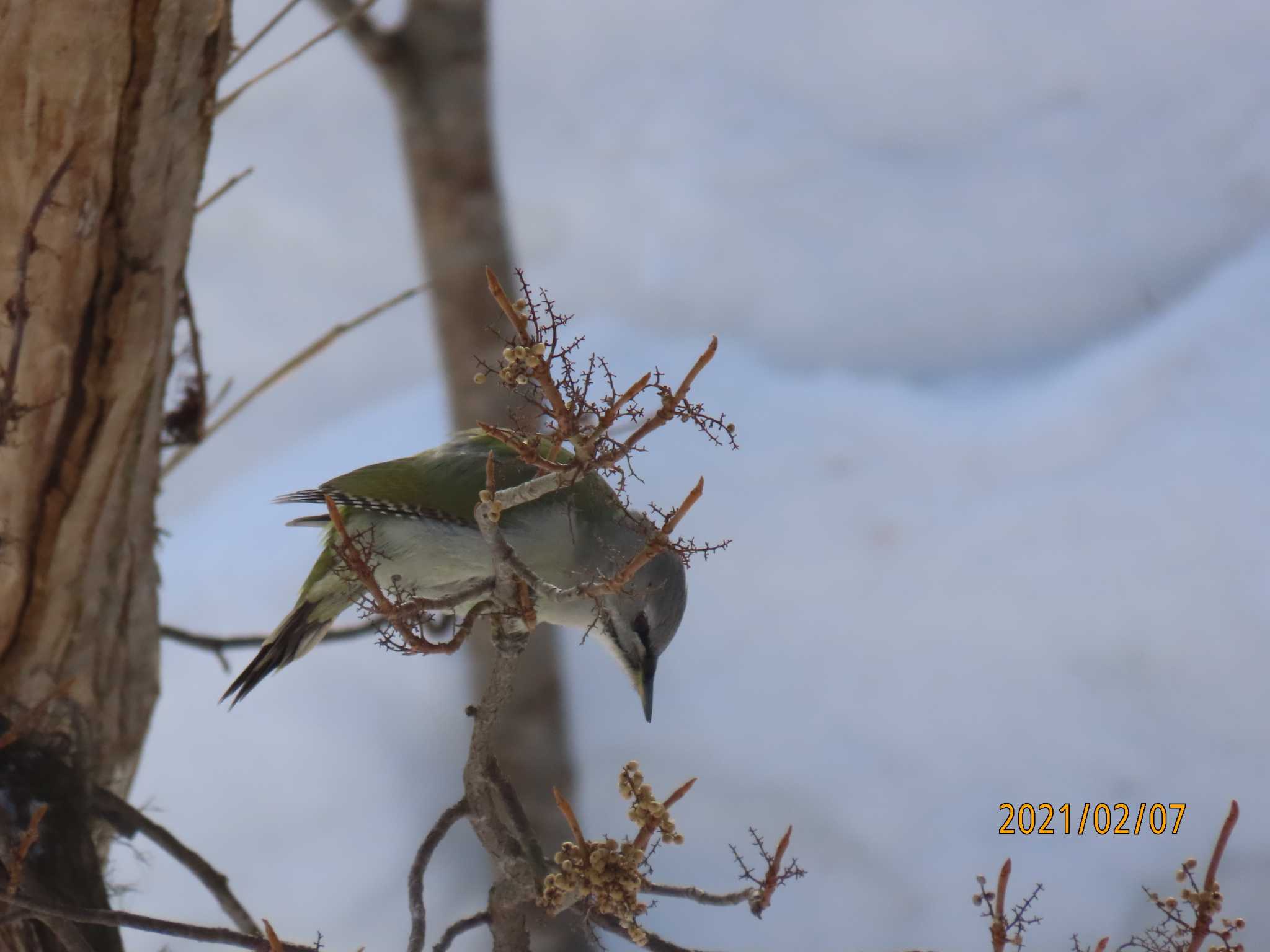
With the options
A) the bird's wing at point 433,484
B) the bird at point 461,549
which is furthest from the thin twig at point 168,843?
the bird's wing at point 433,484

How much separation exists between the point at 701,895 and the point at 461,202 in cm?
250

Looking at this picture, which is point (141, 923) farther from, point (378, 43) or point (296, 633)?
point (378, 43)

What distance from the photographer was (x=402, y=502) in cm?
202

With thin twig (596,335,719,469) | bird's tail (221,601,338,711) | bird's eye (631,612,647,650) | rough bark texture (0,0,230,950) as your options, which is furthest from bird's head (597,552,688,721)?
thin twig (596,335,719,469)

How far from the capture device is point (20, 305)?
1588 mm

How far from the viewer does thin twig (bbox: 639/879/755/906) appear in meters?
1.21

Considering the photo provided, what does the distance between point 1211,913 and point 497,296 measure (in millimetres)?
893

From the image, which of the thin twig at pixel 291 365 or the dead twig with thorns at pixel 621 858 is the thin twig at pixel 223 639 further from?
the dead twig with thorns at pixel 621 858

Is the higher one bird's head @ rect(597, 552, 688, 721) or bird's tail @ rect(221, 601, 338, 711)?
bird's head @ rect(597, 552, 688, 721)

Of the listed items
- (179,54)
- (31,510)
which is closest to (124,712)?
(31,510)

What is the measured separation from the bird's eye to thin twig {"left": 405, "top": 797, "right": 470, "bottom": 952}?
0.64m

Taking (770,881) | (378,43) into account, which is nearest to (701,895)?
(770,881)

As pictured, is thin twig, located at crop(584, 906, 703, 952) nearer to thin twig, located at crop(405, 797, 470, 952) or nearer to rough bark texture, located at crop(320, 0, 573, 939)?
thin twig, located at crop(405, 797, 470, 952)

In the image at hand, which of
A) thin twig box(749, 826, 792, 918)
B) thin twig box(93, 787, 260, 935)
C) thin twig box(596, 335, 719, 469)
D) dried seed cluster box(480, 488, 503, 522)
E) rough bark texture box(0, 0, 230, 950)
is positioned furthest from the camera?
thin twig box(93, 787, 260, 935)
